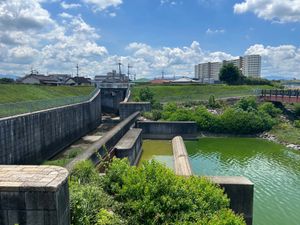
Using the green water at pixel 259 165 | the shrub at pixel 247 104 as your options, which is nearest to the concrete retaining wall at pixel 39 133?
the green water at pixel 259 165

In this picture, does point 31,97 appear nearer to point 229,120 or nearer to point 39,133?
point 39,133

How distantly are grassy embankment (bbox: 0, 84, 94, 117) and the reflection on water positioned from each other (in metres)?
12.2

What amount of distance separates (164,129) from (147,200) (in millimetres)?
22520

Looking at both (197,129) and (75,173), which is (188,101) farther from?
(75,173)

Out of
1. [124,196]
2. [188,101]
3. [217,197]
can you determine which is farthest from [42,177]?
[188,101]

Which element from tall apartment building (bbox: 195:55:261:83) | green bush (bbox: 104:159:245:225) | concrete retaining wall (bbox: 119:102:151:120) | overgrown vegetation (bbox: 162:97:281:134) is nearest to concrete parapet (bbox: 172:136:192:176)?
green bush (bbox: 104:159:245:225)

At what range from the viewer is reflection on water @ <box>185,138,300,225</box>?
12.8 m

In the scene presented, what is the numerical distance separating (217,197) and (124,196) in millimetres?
2479

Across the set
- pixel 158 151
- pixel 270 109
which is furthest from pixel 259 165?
pixel 270 109

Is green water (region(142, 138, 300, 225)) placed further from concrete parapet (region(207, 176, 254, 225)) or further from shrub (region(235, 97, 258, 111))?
shrub (region(235, 97, 258, 111))

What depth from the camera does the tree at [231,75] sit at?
6688cm

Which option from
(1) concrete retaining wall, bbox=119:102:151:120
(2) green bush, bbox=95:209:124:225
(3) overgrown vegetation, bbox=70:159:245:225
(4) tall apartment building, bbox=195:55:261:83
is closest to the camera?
(2) green bush, bbox=95:209:124:225

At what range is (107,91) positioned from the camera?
4238 centimetres

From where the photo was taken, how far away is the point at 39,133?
18969 mm
